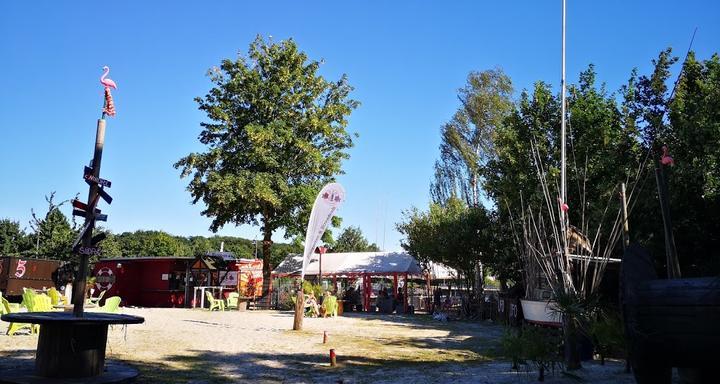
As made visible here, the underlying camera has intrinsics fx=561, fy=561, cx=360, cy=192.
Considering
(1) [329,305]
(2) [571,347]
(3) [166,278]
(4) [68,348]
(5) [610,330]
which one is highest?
(3) [166,278]

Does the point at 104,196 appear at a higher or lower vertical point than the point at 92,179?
lower

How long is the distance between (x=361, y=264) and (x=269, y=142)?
8.68 meters

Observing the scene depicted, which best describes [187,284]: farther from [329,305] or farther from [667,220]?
[667,220]

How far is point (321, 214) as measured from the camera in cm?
1711

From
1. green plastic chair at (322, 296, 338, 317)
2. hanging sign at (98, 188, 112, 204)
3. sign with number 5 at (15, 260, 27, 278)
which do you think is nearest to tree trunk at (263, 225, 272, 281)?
green plastic chair at (322, 296, 338, 317)

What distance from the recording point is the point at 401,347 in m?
13.1

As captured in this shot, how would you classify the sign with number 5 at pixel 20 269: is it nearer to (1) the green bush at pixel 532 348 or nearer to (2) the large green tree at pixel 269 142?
(2) the large green tree at pixel 269 142

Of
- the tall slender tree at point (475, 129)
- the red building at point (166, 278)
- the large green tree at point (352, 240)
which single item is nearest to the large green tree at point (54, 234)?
the red building at point (166, 278)

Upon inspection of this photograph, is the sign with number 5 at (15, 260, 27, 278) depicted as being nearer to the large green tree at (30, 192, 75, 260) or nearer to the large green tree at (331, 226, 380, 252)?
the large green tree at (30, 192, 75, 260)

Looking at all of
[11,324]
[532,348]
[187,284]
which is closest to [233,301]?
[187,284]

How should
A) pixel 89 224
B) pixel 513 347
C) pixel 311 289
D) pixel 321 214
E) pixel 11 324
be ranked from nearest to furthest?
1. pixel 89 224
2. pixel 513 347
3. pixel 11 324
4. pixel 321 214
5. pixel 311 289

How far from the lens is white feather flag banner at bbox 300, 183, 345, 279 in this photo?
17.1m

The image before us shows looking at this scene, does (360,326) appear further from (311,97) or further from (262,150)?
(311,97)

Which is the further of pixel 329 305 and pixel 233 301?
pixel 233 301
